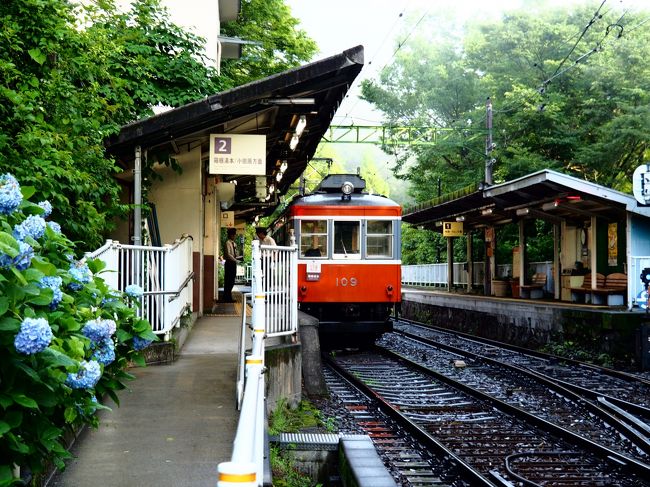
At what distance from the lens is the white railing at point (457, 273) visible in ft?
76.7

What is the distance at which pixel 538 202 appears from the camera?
694 inches

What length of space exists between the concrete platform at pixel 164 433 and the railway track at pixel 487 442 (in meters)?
1.92

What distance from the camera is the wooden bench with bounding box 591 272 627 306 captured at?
1623 cm

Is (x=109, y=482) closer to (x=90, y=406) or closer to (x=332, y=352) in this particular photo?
(x=90, y=406)

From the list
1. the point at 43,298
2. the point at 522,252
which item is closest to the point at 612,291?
the point at 522,252

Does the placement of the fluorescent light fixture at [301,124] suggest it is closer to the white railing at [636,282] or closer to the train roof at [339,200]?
the train roof at [339,200]

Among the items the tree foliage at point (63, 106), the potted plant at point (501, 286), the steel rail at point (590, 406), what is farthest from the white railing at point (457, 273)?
the tree foliage at point (63, 106)

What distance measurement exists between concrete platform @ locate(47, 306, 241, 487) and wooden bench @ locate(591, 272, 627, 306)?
10666 millimetres

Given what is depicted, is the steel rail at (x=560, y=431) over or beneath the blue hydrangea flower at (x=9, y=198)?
beneath

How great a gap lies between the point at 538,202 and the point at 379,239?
506 centimetres

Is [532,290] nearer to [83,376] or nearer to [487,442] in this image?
[487,442]

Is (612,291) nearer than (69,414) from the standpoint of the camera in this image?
No

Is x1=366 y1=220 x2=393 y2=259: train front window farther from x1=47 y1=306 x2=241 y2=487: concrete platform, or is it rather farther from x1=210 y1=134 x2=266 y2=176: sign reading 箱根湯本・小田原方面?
x1=47 y1=306 x2=241 y2=487: concrete platform

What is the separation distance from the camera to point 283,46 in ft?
85.6
